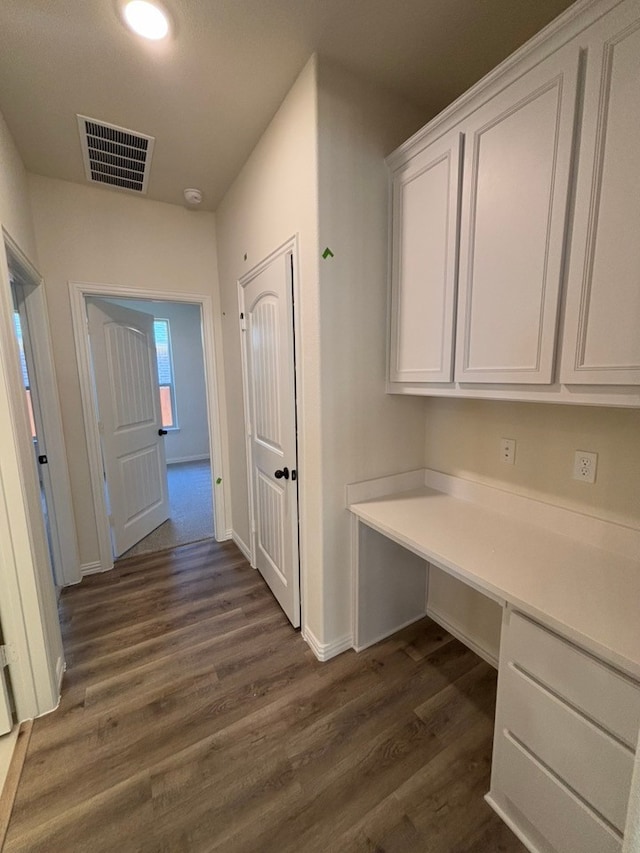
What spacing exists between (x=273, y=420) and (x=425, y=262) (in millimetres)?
1149

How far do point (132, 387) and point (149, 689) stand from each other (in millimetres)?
2219

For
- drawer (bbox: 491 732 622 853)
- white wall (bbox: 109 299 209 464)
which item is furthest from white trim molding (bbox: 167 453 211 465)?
drawer (bbox: 491 732 622 853)

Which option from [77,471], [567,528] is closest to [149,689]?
[77,471]

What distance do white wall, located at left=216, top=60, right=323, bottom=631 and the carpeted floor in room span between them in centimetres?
169

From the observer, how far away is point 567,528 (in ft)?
4.58

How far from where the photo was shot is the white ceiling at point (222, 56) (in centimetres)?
126

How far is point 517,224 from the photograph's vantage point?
1.17 metres

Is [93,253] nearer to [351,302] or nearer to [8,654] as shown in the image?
[351,302]

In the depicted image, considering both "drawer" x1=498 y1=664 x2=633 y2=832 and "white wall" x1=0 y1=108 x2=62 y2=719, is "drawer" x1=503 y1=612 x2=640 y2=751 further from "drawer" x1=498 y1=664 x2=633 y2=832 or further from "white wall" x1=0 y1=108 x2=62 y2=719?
"white wall" x1=0 y1=108 x2=62 y2=719

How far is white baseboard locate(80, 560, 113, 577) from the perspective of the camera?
103 inches

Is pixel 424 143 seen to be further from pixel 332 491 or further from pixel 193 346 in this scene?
pixel 193 346

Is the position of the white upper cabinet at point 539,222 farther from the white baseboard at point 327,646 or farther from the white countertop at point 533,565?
the white baseboard at point 327,646

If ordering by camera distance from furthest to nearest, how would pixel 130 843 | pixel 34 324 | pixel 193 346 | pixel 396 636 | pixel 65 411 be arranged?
pixel 193 346 < pixel 65 411 < pixel 34 324 < pixel 396 636 < pixel 130 843

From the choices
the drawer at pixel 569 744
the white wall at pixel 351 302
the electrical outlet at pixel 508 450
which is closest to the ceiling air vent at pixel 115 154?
the white wall at pixel 351 302
